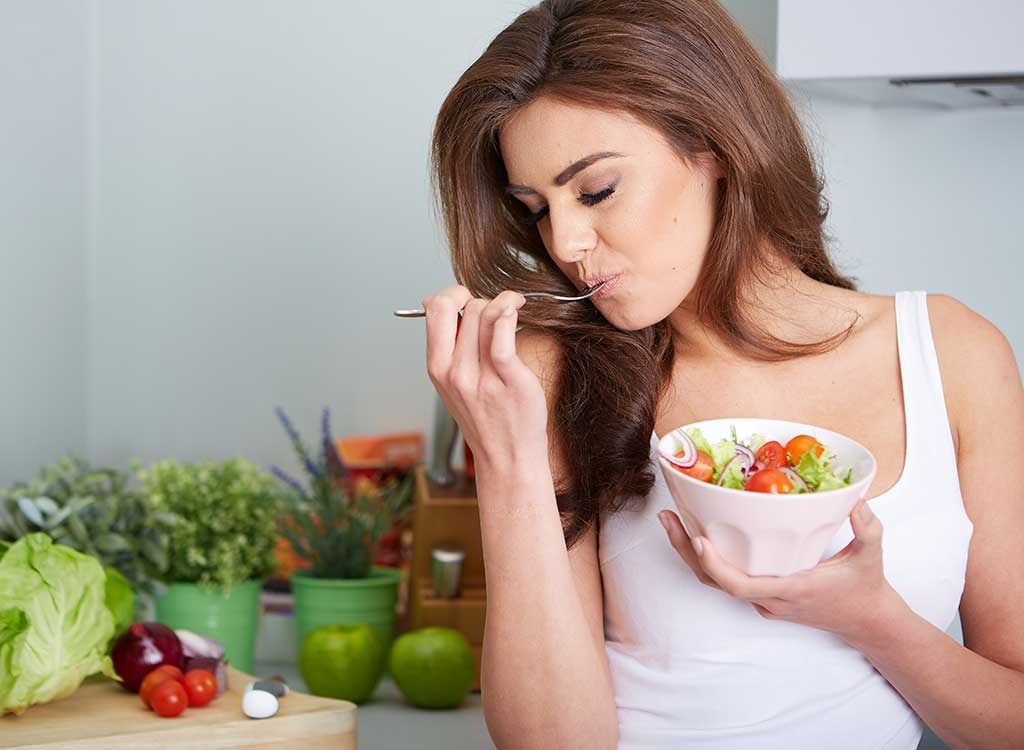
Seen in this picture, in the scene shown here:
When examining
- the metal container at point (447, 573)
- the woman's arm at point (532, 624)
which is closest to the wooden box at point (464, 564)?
the metal container at point (447, 573)

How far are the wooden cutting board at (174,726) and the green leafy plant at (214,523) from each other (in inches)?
14.3

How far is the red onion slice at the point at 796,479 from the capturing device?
3.00ft

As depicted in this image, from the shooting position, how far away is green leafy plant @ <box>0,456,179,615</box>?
1.51m

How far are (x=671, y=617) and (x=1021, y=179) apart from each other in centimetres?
79

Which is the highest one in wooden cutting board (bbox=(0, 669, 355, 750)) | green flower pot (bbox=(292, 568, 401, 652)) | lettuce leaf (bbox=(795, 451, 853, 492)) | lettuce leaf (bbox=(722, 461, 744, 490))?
lettuce leaf (bbox=(795, 451, 853, 492))

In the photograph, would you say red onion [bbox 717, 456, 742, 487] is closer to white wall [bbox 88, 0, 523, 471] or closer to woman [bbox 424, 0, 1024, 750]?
woman [bbox 424, 0, 1024, 750]

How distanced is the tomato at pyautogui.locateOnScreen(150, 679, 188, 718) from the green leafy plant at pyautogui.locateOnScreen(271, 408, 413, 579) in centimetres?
53

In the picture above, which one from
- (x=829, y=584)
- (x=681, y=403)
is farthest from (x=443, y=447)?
(x=829, y=584)

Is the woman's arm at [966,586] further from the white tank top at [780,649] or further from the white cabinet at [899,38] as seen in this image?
the white cabinet at [899,38]

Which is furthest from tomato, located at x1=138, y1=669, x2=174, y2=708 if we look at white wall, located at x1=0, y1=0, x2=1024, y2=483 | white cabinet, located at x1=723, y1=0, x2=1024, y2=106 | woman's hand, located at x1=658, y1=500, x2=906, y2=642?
white cabinet, located at x1=723, y1=0, x2=1024, y2=106

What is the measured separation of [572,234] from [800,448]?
0.30 metres

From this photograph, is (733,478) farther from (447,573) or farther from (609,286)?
(447,573)

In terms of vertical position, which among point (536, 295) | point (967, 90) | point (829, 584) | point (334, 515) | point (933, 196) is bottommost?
point (334, 515)

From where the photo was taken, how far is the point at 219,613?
164 centimetres
